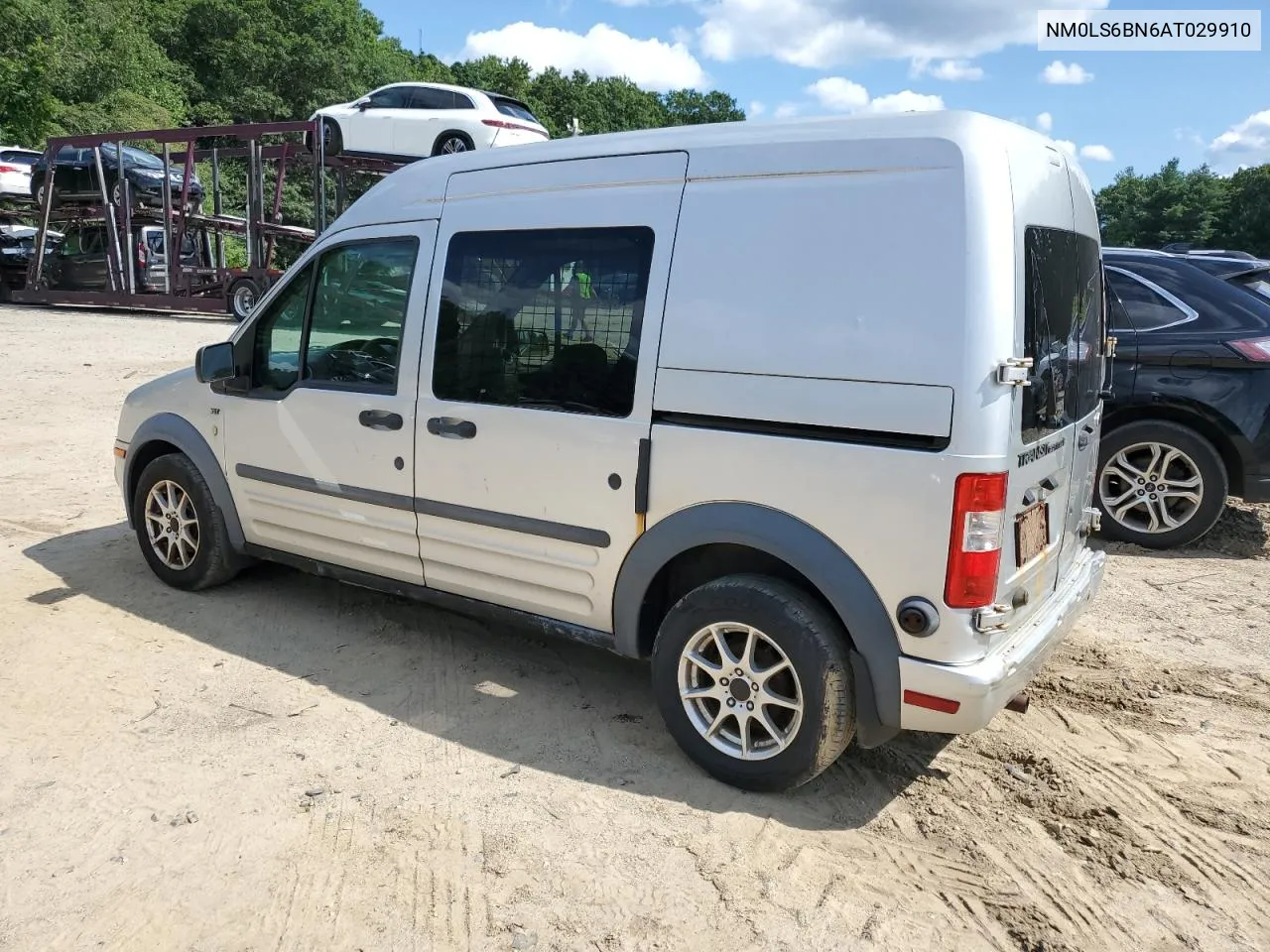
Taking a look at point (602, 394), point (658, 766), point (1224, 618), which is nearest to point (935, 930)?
point (658, 766)

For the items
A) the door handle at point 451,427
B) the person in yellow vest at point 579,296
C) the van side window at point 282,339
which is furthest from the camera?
the van side window at point 282,339

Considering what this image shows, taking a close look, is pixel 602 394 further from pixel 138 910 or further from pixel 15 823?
pixel 15 823

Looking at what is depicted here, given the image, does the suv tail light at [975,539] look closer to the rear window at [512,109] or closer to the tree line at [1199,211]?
the rear window at [512,109]

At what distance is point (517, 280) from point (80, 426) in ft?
23.7

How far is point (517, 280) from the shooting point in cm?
372

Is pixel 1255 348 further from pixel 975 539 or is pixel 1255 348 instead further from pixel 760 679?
pixel 760 679

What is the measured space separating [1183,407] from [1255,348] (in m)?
0.51

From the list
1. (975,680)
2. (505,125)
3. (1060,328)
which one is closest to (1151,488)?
(1060,328)

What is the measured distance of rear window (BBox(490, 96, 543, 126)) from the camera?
1568cm

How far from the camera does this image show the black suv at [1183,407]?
5.77m

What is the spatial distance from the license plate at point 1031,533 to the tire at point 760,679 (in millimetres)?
619

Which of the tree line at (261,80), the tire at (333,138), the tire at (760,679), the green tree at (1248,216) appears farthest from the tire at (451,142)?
the green tree at (1248,216)

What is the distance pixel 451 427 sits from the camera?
3867 mm

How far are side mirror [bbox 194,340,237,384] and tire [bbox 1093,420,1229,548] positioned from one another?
5.13m
